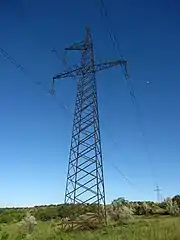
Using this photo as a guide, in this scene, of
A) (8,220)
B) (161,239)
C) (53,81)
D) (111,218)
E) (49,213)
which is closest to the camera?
(161,239)

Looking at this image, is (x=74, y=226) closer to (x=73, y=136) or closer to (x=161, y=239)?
(x=73, y=136)

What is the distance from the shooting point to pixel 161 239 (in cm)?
1456

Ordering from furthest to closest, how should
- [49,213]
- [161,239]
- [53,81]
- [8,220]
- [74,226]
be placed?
1. [49,213]
2. [8,220]
3. [53,81]
4. [74,226]
5. [161,239]

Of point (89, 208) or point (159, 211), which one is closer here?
point (89, 208)

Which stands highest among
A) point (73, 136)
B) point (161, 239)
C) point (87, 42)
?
point (87, 42)

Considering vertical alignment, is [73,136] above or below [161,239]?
above

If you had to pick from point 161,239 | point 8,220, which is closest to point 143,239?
point 161,239

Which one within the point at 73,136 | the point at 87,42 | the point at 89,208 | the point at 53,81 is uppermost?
the point at 87,42

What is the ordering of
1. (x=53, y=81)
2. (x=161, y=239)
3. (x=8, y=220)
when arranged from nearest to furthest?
(x=161, y=239) < (x=53, y=81) < (x=8, y=220)

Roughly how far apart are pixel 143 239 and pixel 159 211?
161 feet

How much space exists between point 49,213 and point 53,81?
40.4 metres

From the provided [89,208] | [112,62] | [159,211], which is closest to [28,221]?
[89,208]

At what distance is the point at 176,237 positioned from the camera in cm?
1465

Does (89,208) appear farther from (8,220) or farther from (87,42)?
(8,220)
